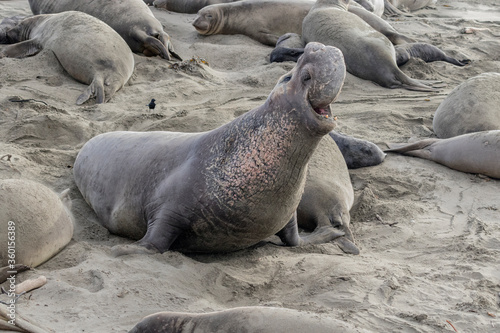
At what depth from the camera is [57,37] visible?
7211 mm

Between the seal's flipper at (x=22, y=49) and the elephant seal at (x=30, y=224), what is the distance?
421 cm

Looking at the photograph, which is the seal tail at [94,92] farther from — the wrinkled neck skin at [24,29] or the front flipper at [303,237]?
the front flipper at [303,237]

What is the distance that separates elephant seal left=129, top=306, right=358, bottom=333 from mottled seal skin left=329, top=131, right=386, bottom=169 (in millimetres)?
3224

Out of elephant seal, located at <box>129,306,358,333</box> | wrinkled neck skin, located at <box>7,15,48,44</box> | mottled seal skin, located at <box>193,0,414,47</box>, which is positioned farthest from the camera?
mottled seal skin, located at <box>193,0,414,47</box>

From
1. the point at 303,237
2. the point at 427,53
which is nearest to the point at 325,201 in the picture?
the point at 303,237

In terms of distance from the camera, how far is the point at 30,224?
3256mm

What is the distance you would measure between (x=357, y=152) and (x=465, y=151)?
927 millimetres

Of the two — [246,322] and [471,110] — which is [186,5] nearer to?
[471,110]

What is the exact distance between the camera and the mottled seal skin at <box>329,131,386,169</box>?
5.38 m

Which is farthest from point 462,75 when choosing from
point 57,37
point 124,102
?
point 57,37

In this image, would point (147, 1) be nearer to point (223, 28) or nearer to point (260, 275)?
point (223, 28)

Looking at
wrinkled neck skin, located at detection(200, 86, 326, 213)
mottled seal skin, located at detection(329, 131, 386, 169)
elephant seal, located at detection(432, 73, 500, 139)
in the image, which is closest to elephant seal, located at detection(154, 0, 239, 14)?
elephant seal, located at detection(432, 73, 500, 139)

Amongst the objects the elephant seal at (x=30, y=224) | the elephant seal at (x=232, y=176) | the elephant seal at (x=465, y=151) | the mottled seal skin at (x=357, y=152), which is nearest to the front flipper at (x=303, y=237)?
the elephant seal at (x=232, y=176)

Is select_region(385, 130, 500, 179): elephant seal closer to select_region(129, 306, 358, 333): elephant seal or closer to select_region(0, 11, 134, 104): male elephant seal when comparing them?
select_region(0, 11, 134, 104): male elephant seal
